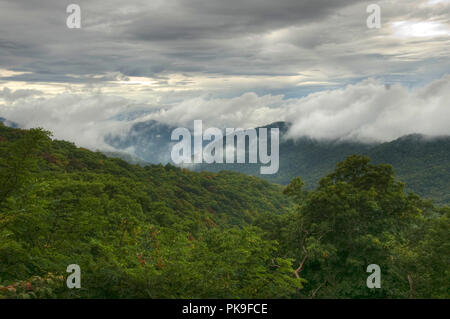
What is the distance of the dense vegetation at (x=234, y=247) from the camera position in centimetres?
1049

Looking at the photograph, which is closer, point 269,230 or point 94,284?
point 94,284

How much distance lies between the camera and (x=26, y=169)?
1058 cm

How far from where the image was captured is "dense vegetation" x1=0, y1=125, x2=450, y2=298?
413 inches

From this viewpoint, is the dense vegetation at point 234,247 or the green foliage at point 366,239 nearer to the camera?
the dense vegetation at point 234,247

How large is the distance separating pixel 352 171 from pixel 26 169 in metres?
20.1

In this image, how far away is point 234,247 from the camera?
1481 centimetres

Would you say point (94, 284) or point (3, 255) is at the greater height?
point (3, 255)

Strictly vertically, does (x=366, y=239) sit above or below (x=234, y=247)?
below

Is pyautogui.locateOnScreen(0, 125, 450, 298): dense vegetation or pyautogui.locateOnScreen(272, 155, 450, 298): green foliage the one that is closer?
pyautogui.locateOnScreen(0, 125, 450, 298): dense vegetation

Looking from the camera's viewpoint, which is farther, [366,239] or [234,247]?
[366,239]
